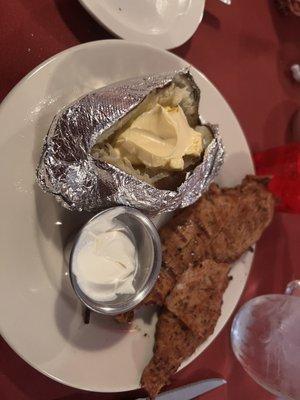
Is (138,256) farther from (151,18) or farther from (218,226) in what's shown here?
(151,18)

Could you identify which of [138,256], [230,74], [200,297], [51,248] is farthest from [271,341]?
[230,74]

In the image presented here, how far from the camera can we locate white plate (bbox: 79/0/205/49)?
1190 mm

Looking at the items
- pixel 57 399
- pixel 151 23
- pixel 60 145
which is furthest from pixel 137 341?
pixel 151 23

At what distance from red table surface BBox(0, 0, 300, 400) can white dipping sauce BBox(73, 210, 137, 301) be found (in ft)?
0.75

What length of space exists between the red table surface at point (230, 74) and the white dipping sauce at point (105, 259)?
9.0 inches

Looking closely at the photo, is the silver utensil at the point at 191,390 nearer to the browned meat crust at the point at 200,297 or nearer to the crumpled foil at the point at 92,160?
the browned meat crust at the point at 200,297

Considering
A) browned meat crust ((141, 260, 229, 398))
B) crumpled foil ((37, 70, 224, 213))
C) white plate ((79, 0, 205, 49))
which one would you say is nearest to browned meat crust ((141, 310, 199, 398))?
browned meat crust ((141, 260, 229, 398))

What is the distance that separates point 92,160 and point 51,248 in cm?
25

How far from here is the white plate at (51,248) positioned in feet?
3.39

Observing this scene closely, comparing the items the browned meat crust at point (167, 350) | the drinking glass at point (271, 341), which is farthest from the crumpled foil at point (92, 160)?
the drinking glass at point (271, 341)

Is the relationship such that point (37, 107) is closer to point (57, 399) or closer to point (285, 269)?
point (57, 399)

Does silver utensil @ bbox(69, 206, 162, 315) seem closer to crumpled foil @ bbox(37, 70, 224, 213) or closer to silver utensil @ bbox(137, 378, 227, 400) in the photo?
A: crumpled foil @ bbox(37, 70, 224, 213)

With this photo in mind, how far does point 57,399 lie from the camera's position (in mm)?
1147

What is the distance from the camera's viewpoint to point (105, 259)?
3.47 ft
